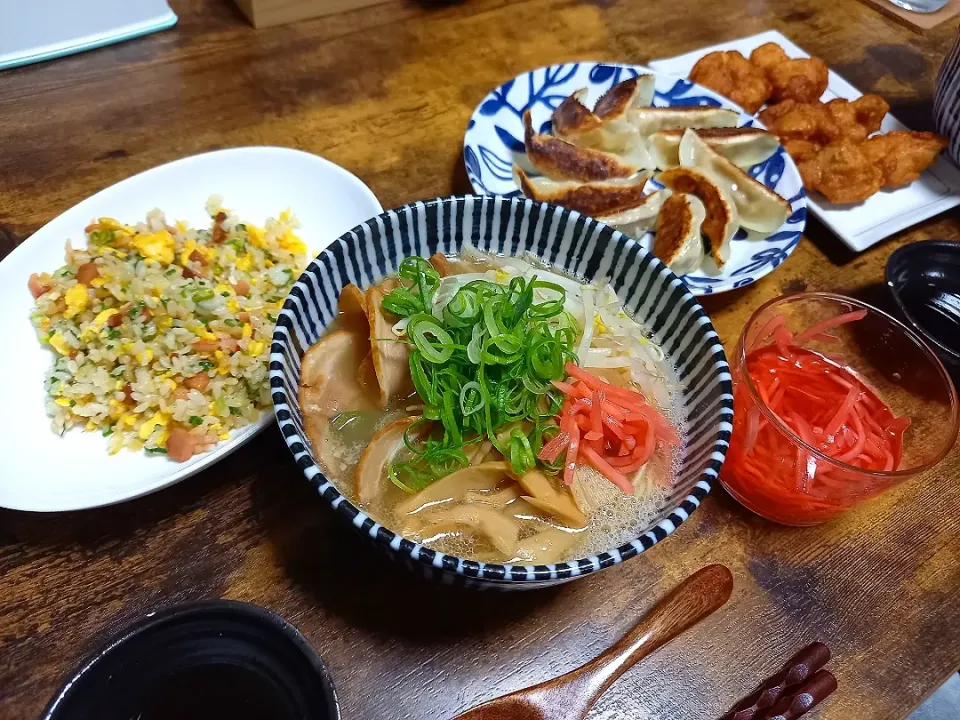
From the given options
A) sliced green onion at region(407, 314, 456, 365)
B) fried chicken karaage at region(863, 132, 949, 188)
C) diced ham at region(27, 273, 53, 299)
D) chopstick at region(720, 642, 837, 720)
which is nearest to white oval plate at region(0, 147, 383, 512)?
diced ham at region(27, 273, 53, 299)

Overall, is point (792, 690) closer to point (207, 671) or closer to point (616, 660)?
point (616, 660)

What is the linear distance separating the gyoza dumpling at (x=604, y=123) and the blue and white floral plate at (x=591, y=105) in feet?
0.32

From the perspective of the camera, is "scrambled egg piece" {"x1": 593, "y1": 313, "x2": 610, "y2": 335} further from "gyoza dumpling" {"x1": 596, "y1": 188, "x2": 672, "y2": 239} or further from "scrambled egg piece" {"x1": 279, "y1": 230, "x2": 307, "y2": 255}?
"scrambled egg piece" {"x1": 279, "y1": 230, "x2": 307, "y2": 255}

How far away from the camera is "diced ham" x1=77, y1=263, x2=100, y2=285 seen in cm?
146

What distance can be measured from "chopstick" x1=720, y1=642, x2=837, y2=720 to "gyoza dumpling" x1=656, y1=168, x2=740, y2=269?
95cm

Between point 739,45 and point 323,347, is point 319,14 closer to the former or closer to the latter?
point 739,45

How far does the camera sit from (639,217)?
175 centimetres

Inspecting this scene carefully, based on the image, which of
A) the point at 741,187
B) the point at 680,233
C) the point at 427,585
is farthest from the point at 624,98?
the point at 427,585

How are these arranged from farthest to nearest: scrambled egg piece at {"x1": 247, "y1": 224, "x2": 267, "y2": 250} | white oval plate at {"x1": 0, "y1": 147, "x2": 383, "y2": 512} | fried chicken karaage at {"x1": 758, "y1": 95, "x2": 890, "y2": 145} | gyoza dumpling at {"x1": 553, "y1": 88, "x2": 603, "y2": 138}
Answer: fried chicken karaage at {"x1": 758, "y1": 95, "x2": 890, "y2": 145}, gyoza dumpling at {"x1": 553, "y1": 88, "x2": 603, "y2": 138}, scrambled egg piece at {"x1": 247, "y1": 224, "x2": 267, "y2": 250}, white oval plate at {"x1": 0, "y1": 147, "x2": 383, "y2": 512}

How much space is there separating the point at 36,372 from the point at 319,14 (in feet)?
5.43

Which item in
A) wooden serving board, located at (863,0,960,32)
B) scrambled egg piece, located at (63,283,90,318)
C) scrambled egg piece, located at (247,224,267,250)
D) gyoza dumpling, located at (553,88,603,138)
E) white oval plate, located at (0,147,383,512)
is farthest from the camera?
wooden serving board, located at (863,0,960,32)

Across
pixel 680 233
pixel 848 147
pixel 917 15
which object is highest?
pixel 917 15

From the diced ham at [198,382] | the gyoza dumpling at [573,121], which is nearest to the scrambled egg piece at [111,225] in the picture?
the diced ham at [198,382]

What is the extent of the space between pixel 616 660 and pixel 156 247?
133cm
